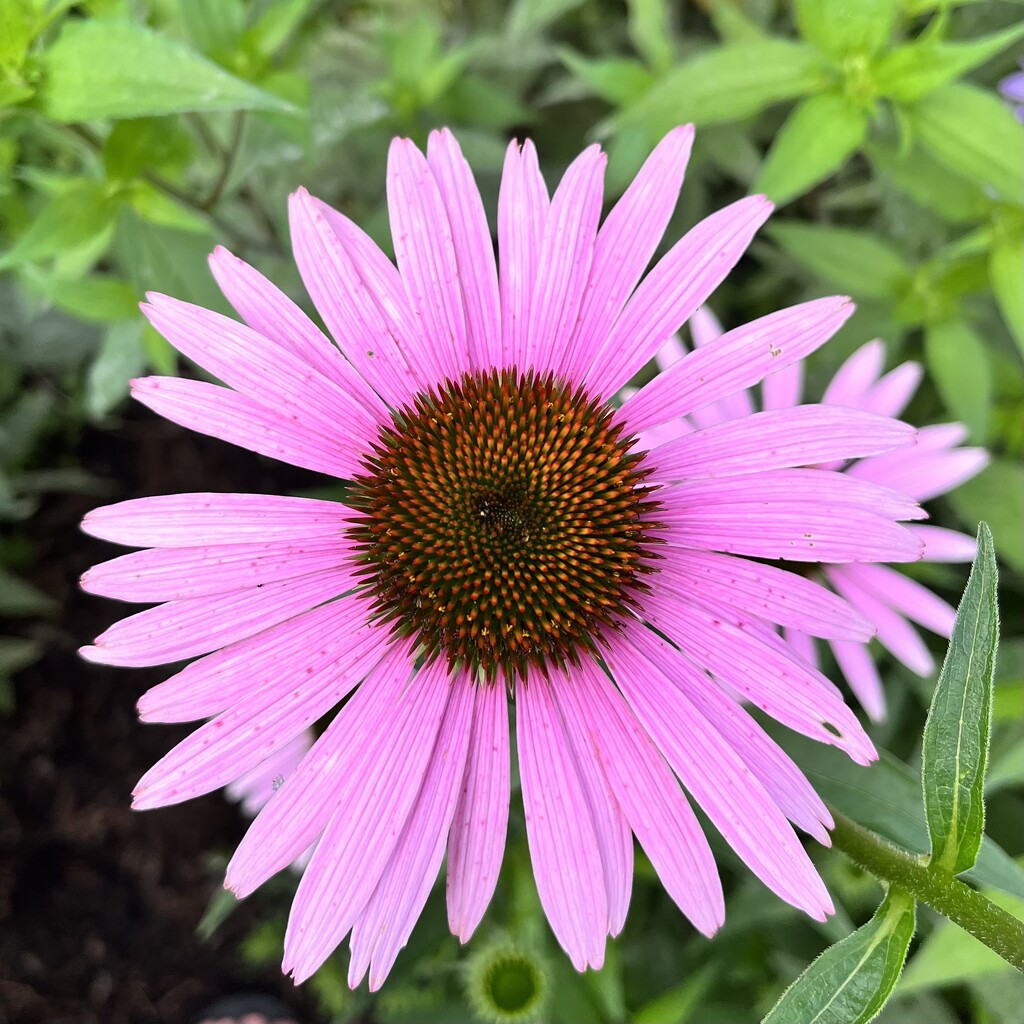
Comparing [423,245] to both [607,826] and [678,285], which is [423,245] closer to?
[678,285]

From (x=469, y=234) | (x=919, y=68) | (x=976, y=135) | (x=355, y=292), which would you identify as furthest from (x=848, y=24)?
(x=355, y=292)

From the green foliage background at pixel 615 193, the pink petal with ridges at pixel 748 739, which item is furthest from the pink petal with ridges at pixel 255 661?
the green foliage background at pixel 615 193

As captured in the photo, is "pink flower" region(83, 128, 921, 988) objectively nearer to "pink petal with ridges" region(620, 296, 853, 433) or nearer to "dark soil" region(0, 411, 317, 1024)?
"pink petal with ridges" region(620, 296, 853, 433)

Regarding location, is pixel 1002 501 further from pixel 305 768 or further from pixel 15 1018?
pixel 15 1018

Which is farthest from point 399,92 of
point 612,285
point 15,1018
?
point 15,1018

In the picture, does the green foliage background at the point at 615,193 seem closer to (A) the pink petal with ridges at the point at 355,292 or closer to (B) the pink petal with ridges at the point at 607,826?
(A) the pink petal with ridges at the point at 355,292
